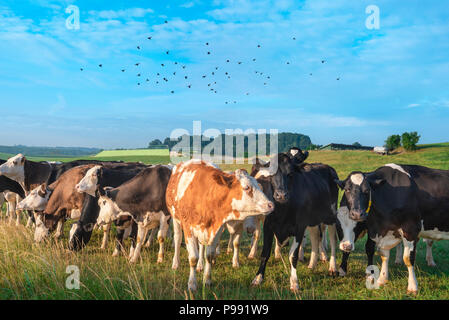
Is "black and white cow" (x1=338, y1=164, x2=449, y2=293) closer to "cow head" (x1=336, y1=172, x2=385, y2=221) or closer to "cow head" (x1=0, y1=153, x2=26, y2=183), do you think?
"cow head" (x1=336, y1=172, x2=385, y2=221)

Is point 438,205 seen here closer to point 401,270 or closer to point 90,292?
point 401,270

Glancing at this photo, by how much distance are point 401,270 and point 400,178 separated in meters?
2.71

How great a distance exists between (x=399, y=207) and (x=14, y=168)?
13669 mm

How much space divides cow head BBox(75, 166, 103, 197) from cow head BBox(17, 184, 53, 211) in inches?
90.8

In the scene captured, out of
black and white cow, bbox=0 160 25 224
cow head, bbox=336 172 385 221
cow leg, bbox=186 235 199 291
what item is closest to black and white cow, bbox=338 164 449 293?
cow head, bbox=336 172 385 221

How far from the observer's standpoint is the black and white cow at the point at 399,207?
7.43 metres

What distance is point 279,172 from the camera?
7.70 meters

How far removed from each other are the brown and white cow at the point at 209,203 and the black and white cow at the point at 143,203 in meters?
1.60

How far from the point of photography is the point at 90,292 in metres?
6.28

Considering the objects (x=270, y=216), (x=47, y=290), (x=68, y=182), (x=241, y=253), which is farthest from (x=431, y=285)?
(x=68, y=182)

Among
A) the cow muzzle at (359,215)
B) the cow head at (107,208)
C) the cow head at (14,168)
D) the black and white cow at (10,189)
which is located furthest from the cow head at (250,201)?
the black and white cow at (10,189)

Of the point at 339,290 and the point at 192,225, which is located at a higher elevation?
the point at 192,225

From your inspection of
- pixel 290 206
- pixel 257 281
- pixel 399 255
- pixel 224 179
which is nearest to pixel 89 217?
pixel 224 179
